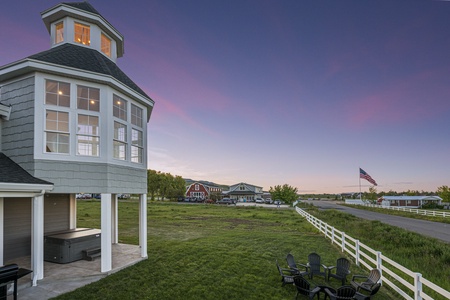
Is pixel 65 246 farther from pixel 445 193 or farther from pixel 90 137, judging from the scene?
pixel 445 193

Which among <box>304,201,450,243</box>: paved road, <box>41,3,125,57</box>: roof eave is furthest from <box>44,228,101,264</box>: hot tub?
<box>304,201,450,243</box>: paved road

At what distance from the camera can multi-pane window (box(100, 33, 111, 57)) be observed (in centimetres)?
1052

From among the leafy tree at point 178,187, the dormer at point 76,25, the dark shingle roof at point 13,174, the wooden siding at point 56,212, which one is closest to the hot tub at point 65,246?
the wooden siding at point 56,212

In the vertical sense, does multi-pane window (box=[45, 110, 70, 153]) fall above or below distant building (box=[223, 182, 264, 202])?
above

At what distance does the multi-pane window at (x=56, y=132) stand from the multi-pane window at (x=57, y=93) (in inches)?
12.4

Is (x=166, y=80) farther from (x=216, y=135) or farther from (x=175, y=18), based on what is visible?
(x=216, y=135)

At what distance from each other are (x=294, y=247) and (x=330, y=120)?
22289 millimetres

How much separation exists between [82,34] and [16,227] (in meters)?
7.91

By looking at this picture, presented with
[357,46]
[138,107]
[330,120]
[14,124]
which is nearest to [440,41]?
[357,46]

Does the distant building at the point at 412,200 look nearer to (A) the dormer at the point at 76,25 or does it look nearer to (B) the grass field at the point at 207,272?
(B) the grass field at the point at 207,272

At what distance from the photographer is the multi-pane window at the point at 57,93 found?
7.62m

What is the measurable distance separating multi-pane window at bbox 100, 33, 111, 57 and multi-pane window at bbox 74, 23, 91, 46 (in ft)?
1.97

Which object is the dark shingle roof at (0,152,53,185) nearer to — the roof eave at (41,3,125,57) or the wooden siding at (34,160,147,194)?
the wooden siding at (34,160,147,194)

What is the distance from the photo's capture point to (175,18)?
15.9 metres
